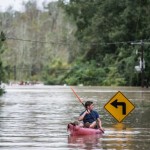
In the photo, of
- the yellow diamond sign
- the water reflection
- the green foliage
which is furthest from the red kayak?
the green foliage

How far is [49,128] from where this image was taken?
20281mm

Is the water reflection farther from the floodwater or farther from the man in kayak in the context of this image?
the man in kayak

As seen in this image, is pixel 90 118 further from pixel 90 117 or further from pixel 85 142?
pixel 85 142

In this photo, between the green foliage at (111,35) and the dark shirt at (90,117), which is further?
the green foliage at (111,35)

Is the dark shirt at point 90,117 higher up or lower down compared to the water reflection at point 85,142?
higher up

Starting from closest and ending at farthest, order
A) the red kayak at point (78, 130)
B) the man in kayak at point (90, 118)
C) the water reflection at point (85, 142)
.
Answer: the water reflection at point (85, 142), the red kayak at point (78, 130), the man in kayak at point (90, 118)

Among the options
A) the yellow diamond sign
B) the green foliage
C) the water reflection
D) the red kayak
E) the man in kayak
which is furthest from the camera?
the green foliage

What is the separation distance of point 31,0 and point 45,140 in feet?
388

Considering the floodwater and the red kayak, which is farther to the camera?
the red kayak

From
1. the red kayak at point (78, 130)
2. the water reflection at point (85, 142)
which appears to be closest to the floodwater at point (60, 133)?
the water reflection at point (85, 142)

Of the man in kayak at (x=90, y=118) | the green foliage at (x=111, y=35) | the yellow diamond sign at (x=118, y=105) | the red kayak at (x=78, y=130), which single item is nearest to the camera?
the red kayak at (x=78, y=130)

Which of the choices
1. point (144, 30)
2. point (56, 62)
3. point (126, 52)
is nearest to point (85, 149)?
point (144, 30)

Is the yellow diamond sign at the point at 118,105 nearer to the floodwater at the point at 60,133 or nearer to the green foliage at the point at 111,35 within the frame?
the floodwater at the point at 60,133

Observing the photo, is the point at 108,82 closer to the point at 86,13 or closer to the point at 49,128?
the point at 86,13
